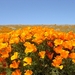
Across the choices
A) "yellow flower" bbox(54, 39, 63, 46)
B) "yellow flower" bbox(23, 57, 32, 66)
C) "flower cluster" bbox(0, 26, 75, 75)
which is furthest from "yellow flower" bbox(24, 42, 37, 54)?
"yellow flower" bbox(54, 39, 63, 46)

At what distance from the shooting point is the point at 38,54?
5.93m

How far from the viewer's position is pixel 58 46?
20.2ft

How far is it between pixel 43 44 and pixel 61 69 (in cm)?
58

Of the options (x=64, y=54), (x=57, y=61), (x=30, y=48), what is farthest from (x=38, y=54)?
(x=64, y=54)

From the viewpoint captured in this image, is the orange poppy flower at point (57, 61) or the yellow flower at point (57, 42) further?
the yellow flower at point (57, 42)

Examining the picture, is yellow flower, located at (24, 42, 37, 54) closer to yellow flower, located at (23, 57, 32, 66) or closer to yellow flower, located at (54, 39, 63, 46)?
yellow flower, located at (23, 57, 32, 66)

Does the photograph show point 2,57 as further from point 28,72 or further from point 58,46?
point 58,46

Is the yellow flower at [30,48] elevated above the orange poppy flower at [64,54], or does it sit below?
above

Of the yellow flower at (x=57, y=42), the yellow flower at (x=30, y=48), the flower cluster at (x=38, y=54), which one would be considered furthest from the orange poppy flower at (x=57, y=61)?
the yellow flower at (x=30, y=48)

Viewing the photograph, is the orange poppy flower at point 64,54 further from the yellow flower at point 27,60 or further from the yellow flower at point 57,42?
the yellow flower at point 27,60

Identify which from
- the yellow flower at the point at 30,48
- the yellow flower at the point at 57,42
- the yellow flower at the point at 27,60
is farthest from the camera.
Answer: the yellow flower at the point at 57,42

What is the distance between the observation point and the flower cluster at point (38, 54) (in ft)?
19.4

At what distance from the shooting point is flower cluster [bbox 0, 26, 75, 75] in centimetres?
591

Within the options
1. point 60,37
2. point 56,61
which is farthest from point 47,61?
point 60,37
